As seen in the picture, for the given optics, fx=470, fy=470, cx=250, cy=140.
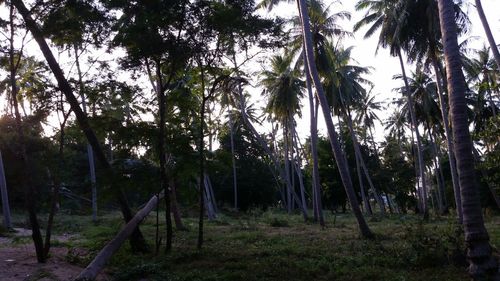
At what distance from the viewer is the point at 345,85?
31906 millimetres

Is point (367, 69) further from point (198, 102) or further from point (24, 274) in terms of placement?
point (24, 274)

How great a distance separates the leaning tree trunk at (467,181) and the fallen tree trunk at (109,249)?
21.5 feet

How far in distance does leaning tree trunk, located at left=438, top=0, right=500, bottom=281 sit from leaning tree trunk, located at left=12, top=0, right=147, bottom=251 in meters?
7.47

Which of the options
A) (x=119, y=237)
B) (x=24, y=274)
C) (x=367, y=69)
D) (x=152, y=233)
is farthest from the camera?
(x=367, y=69)

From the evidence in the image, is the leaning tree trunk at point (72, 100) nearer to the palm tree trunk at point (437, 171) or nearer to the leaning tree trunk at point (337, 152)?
the leaning tree trunk at point (337, 152)

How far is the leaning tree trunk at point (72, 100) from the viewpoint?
414 inches

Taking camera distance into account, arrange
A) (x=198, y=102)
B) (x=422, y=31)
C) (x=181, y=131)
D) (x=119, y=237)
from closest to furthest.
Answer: (x=119, y=237), (x=181, y=131), (x=198, y=102), (x=422, y=31)

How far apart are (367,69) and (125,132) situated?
26.6m

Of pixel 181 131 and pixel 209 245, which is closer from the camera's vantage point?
pixel 181 131

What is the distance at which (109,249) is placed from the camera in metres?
10.1

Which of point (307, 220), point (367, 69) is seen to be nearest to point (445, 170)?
point (367, 69)

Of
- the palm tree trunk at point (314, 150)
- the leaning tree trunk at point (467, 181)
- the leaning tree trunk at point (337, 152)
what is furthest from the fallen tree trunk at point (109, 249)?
the palm tree trunk at point (314, 150)

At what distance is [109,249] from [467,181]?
722 cm

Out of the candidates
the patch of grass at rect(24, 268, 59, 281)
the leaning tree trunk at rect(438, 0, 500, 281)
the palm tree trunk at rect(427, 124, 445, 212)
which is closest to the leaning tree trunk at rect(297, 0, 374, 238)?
the leaning tree trunk at rect(438, 0, 500, 281)
